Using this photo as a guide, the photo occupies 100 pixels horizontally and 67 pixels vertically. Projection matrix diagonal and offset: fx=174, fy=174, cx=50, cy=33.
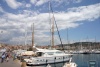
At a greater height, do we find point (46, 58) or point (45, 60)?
point (46, 58)

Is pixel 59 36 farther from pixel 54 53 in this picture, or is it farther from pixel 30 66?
pixel 30 66

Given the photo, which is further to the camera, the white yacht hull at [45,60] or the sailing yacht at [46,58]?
the sailing yacht at [46,58]

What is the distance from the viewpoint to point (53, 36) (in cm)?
5272

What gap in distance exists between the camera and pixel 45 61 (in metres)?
46.0

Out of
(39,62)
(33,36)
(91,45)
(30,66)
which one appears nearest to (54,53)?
(39,62)

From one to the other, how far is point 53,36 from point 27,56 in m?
9.85

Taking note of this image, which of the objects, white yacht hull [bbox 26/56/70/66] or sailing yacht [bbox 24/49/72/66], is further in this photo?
sailing yacht [bbox 24/49/72/66]

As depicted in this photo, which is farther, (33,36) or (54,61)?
(33,36)

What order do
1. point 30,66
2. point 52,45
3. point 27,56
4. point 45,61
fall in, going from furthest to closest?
1. point 52,45
2. point 27,56
3. point 45,61
4. point 30,66

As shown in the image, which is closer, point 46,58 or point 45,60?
point 45,60

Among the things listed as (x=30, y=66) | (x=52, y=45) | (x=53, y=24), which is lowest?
(x=30, y=66)

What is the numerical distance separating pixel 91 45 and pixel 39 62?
495 ft

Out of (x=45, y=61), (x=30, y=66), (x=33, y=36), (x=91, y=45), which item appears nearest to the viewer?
(x=30, y=66)

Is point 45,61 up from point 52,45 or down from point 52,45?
down
